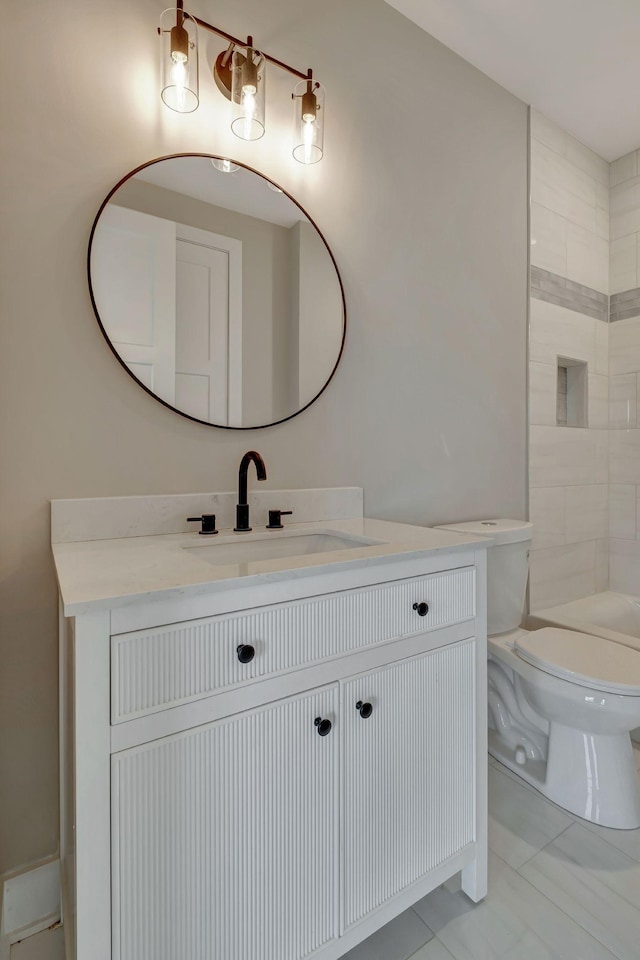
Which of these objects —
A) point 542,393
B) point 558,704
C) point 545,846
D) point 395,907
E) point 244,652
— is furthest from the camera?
point 542,393

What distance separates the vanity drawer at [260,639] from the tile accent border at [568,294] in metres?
1.72

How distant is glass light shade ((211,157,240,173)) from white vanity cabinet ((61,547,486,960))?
116 centimetres

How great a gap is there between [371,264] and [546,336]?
3.50ft

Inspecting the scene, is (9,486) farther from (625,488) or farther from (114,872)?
(625,488)

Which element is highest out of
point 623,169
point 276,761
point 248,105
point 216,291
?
point 623,169

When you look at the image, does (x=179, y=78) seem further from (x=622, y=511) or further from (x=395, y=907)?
(x=622, y=511)

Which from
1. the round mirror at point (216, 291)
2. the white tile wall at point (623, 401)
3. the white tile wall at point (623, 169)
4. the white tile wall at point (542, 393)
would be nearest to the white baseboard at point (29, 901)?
the round mirror at point (216, 291)

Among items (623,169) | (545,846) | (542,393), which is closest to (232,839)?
(545,846)

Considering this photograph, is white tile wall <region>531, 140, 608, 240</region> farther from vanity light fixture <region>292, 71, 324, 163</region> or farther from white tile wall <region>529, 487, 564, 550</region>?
white tile wall <region>529, 487, 564, 550</region>

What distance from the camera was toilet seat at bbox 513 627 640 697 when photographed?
1.40 m

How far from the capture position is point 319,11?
156cm

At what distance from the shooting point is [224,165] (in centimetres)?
136

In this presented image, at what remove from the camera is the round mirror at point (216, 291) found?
123 centimetres

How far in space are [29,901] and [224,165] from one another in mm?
1913
